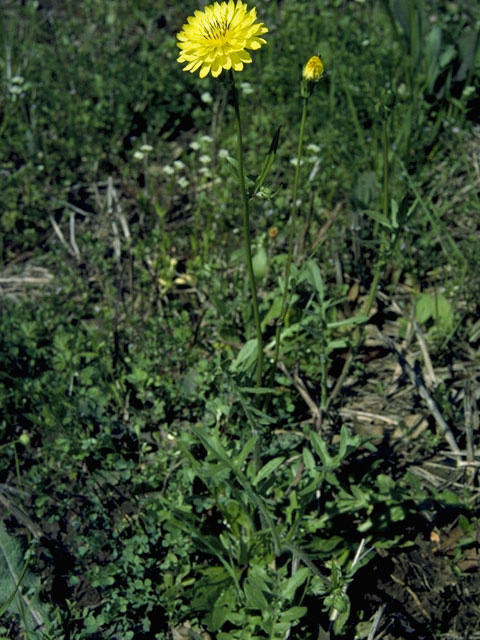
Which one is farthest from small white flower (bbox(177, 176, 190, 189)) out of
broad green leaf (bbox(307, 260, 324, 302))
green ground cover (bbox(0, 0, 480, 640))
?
broad green leaf (bbox(307, 260, 324, 302))

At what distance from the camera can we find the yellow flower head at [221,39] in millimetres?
1577

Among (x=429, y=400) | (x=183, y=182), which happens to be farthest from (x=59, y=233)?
(x=429, y=400)

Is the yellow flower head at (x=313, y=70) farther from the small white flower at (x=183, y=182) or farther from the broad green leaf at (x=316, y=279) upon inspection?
the small white flower at (x=183, y=182)

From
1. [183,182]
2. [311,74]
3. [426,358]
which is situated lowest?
[426,358]

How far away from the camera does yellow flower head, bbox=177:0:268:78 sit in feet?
5.17

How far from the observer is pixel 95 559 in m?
2.20

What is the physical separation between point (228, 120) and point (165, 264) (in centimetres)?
119

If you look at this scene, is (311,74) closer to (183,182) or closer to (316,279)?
(316,279)

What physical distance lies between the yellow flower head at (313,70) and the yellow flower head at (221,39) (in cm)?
12

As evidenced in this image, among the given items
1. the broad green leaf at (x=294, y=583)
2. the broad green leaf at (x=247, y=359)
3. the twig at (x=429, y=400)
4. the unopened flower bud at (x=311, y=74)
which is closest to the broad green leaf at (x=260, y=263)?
the twig at (x=429, y=400)

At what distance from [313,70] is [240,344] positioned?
1.28 m

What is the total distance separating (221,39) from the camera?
1.61 metres

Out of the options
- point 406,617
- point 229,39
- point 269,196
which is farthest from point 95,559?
point 229,39

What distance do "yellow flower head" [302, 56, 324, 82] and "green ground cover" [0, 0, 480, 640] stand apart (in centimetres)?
22
